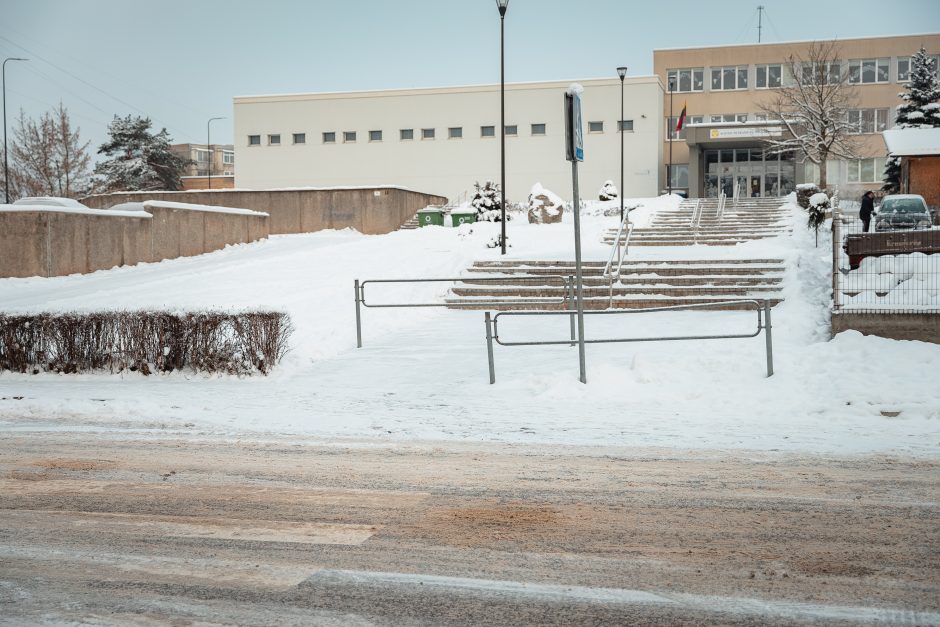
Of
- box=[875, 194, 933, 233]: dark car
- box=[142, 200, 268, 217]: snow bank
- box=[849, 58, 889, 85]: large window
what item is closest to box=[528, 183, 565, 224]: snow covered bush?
box=[142, 200, 268, 217]: snow bank

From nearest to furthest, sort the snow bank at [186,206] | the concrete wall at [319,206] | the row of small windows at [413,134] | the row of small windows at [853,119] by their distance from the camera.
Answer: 1. the snow bank at [186,206]
2. the concrete wall at [319,206]
3. the row of small windows at [413,134]
4. the row of small windows at [853,119]

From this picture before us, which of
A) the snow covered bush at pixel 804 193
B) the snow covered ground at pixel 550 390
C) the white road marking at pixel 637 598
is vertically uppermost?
the snow covered bush at pixel 804 193

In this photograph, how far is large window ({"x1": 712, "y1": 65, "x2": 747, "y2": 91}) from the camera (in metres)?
59.5

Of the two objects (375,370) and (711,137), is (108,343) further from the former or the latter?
(711,137)

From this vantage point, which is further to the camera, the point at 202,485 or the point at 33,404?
the point at 33,404

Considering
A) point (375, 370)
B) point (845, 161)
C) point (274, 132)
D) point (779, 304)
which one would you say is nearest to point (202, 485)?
point (375, 370)

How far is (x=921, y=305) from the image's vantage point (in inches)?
533

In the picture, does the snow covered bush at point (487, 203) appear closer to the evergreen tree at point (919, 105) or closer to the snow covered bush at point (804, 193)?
the snow covered bush at point (804, 193)

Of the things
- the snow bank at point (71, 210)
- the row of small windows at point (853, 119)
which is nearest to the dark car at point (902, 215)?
the snow bank at point (71, 210)

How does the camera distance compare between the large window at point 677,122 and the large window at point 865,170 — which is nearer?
the large window at point 677,122

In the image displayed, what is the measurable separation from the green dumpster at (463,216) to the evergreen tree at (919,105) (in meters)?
24.2

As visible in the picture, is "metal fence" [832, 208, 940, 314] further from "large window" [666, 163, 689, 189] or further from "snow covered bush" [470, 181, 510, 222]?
"large window" [666, 163, 689, 189]

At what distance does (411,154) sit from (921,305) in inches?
1724

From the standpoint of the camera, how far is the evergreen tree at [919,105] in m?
46.2
